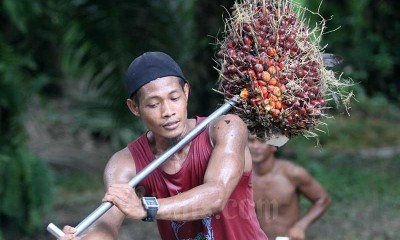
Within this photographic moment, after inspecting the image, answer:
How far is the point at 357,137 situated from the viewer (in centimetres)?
1373

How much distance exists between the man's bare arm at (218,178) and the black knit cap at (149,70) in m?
0.33

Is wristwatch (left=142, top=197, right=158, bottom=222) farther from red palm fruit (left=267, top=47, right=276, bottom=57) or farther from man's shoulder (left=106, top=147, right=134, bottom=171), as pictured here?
red palm fruit (left=267, top=47, right=276, bottom=57)

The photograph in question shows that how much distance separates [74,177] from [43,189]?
3272 mm

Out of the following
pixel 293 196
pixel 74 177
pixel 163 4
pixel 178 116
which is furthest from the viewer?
pixel 74 177

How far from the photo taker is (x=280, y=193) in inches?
273

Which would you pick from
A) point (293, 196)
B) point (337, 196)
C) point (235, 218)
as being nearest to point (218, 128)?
point (235, 218)

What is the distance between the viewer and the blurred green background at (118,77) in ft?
26.2

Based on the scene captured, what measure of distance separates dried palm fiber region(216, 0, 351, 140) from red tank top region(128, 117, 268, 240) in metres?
0.26

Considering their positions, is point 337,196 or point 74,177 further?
point 74,177

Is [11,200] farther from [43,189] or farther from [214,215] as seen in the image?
[214,215]

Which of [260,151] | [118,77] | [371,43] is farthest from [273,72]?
[371,43]

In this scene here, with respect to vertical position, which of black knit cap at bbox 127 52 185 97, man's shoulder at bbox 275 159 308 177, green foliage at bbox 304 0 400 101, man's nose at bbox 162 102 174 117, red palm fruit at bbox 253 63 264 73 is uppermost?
green foliage at bbox 304 0 400 101

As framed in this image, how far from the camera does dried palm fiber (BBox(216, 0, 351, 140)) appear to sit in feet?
13.6

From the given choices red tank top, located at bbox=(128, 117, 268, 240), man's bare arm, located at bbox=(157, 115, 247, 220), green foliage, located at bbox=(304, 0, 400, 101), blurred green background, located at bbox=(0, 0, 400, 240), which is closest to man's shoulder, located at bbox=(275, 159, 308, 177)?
blurred green background, located at bbox=(0, 0, 400, 240)
